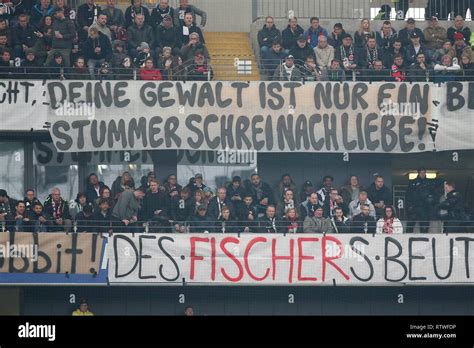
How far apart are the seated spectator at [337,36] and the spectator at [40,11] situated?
20.6ft

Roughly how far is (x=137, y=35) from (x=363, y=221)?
6.38 meters

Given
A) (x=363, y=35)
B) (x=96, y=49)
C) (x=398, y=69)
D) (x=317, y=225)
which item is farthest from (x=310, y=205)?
(x=96, y=49)

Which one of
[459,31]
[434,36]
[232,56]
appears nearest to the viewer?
[434,36]

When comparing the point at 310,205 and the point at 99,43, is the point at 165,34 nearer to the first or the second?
the point at 99,43

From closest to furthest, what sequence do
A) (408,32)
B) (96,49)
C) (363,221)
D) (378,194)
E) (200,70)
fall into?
1. (363,221)
2. (96,49)
3. (378,194)
4. (200,70)
5. (408,32)

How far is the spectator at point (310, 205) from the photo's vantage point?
2933cm

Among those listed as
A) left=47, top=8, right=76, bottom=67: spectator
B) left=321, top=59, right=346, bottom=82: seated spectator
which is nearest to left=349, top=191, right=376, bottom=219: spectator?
left=321, top=59, right=346, bottom=82: seated spectator

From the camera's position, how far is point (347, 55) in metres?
30.8

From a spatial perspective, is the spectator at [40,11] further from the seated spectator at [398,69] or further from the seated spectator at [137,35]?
the seated spectator at [398,69]

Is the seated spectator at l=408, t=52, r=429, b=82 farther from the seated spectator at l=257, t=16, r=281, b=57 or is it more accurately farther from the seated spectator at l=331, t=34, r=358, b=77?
the seated spectator at l=257, t=16, r=281, b=57

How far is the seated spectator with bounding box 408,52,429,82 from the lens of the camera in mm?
30828

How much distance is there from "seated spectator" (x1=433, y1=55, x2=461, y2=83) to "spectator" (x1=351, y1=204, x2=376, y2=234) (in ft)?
12.0
